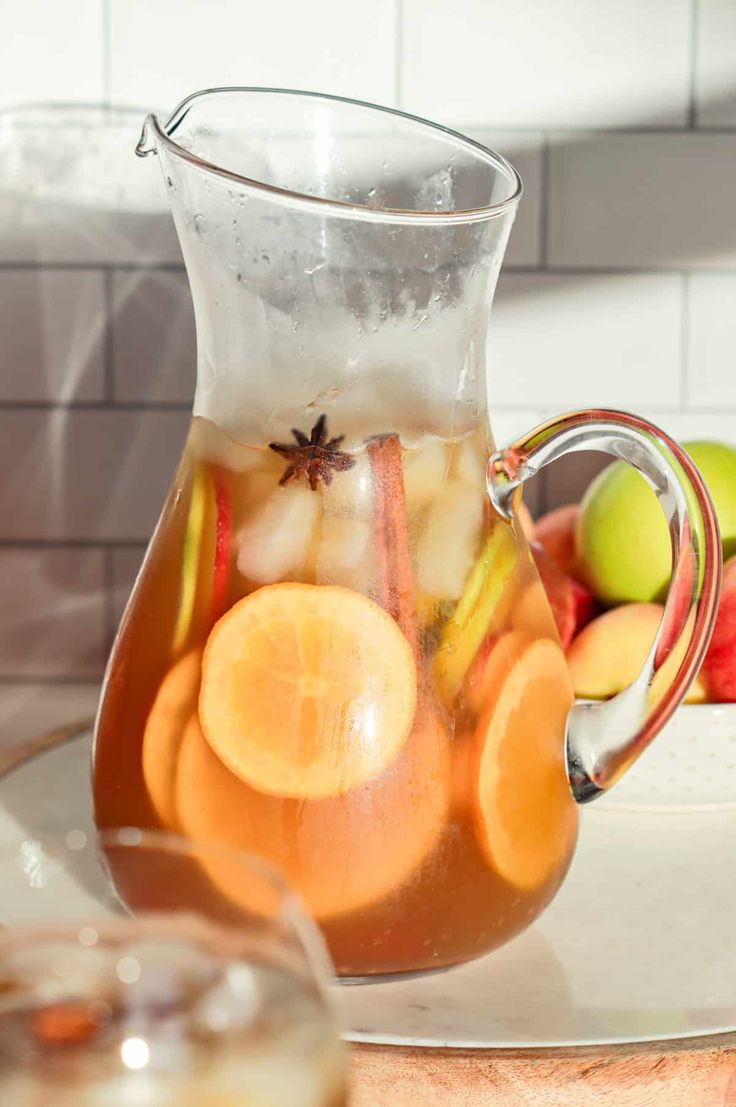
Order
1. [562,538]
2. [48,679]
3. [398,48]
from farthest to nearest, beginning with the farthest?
[48,679], [398,48], [562,538]

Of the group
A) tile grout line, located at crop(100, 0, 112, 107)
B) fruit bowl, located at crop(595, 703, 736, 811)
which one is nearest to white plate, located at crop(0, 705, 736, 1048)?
fruit bowl, located at crop(595, 703, 736, 811)

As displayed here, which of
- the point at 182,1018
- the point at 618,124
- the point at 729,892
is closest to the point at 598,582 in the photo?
the point at 729,892

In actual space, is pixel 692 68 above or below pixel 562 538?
above

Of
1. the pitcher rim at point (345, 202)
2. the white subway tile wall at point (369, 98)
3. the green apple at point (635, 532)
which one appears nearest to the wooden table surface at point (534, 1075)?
the pitcher rim at point (345, 202)

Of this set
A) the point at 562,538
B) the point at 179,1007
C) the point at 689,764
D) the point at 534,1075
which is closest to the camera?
the point at 179,1007

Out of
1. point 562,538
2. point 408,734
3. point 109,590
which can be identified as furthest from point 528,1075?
point 109,590

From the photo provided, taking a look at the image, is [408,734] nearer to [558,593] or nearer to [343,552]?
[343,552]

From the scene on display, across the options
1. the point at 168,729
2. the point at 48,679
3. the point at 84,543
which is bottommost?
the point at 48,679
